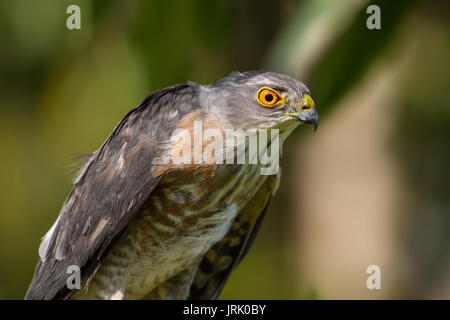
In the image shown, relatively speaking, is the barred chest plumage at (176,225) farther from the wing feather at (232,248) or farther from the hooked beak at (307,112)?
the hooked beak at (307,112)

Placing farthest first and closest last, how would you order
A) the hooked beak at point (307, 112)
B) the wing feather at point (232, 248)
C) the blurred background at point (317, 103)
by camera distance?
the blurred background at point (317, 103)
the wing feather at point (232, 248)
the hooked beak at point (307, 112)

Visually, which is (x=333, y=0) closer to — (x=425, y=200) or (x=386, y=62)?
(x=386, y=62)

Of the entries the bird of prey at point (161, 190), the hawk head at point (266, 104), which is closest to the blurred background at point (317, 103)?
the bird of prey at point (161, 190)

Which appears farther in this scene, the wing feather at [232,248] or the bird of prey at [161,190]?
the wing feather at [232,248]

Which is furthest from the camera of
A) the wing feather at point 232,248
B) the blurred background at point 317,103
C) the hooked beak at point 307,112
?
the blurred background at point 317,103

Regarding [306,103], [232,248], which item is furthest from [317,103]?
[232,248]

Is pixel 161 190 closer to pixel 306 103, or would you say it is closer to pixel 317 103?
pixel 306 103

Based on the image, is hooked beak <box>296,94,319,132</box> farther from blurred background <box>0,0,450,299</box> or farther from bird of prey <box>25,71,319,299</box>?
blurred background <box>0,0,450,299</box>

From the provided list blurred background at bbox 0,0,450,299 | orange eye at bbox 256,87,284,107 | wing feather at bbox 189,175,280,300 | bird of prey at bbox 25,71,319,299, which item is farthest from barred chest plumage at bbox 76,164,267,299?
blurred background at bbox 0,0,450,299
